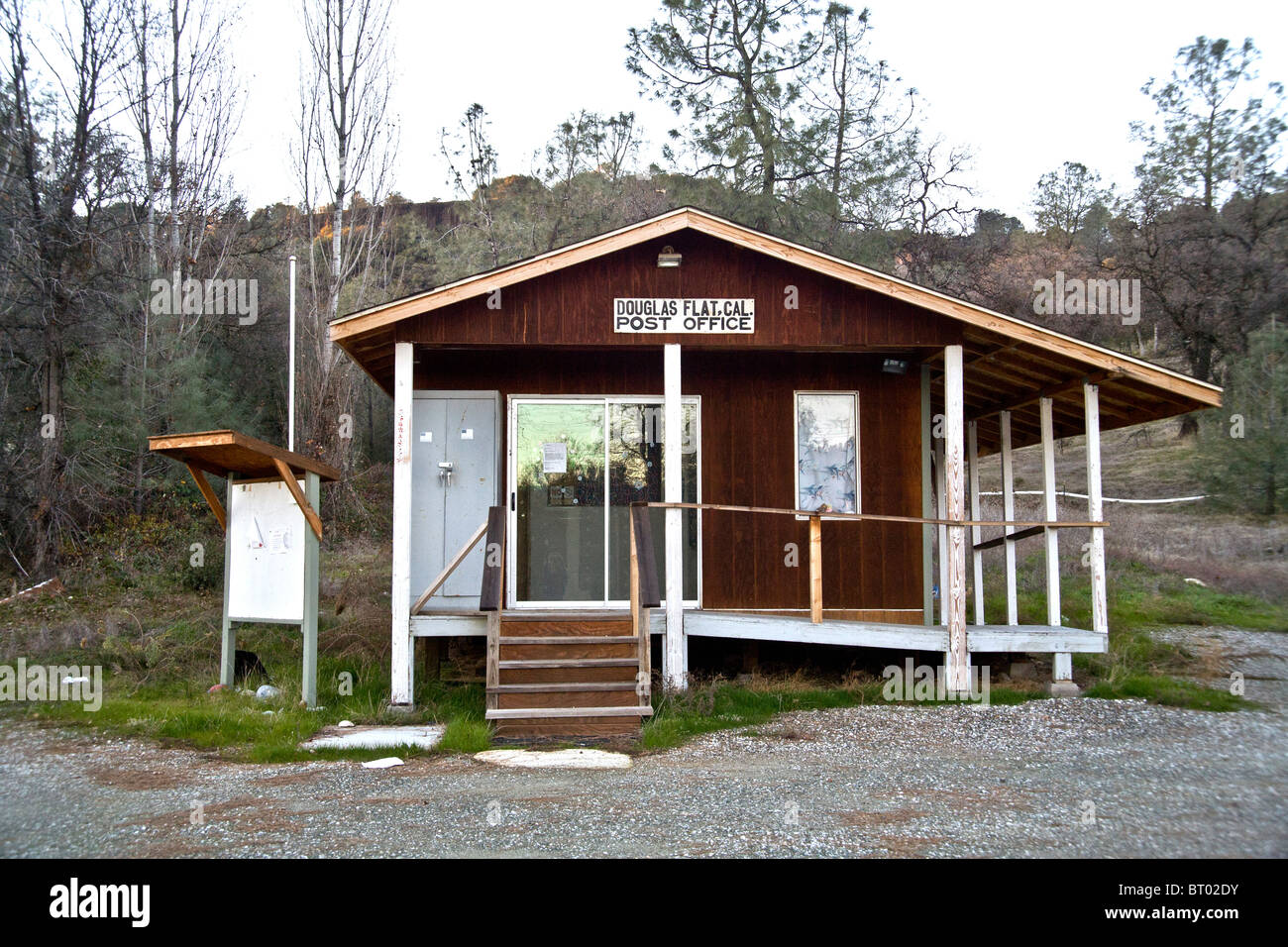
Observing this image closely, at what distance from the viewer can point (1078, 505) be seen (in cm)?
2431

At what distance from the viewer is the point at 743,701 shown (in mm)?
8922

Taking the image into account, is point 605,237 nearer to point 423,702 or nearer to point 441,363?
point 441,363

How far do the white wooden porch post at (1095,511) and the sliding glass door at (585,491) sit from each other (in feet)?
12.7

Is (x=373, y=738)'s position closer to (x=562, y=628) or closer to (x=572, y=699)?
(x=572, y=699)

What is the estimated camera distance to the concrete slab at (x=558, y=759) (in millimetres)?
6973

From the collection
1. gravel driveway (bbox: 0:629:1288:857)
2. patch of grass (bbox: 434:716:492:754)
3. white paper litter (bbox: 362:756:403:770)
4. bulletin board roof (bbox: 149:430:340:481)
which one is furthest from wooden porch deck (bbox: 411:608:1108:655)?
white paper litter (bbox: 362:756:403:770)

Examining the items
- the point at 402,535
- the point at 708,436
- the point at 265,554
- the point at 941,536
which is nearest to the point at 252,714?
the point at 265,554

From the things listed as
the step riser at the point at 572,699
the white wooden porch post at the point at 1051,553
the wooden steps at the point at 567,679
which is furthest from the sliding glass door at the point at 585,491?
the white wooden porch post at the point at 1051,553

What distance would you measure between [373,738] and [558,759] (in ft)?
5.18

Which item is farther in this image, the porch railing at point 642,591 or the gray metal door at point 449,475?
the gray metal door at point 449,475

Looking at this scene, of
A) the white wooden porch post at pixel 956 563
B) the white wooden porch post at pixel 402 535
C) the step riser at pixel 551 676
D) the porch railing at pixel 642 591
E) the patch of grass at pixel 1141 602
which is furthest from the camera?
the patch of grass at pixel 1141 602

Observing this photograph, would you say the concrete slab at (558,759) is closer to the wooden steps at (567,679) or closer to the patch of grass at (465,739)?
the patch of grass at (465,739)
